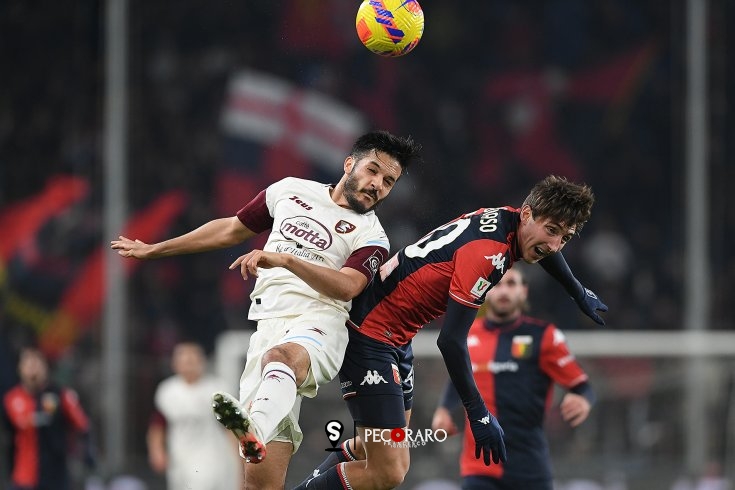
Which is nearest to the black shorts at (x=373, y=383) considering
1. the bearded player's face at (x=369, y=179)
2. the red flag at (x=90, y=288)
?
the bearded player's face at (x=369, y=179)

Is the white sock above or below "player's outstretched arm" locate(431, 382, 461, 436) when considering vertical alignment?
above

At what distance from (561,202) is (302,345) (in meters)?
1.35

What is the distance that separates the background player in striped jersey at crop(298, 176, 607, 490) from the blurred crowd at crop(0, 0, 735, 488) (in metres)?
6.30

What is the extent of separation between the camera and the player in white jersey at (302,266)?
20.6 ft

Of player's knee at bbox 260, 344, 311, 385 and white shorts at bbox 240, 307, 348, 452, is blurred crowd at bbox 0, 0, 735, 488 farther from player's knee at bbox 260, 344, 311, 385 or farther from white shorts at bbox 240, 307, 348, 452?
player's knee at bbox 260, 344, 311, 385

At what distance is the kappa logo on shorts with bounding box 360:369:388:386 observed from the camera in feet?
21.7

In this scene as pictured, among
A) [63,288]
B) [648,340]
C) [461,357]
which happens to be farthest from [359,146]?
[63,288]

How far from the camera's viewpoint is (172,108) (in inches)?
562

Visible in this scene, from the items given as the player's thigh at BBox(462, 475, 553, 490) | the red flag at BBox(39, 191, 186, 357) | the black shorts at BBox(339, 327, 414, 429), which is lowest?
the red flag at BBox(39, 191, 186, 357)

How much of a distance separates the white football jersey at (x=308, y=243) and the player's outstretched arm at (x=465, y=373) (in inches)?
21.2

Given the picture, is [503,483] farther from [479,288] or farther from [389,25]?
→ [389,25]

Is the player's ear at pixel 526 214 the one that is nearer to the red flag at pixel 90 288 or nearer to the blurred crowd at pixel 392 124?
the blurred crowd at pixel 392 124

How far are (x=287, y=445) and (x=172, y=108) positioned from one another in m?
8.36

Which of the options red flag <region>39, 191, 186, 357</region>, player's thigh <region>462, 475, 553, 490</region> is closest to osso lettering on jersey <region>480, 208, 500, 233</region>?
player's thigh <region>462, 475, 553, 490</region>
